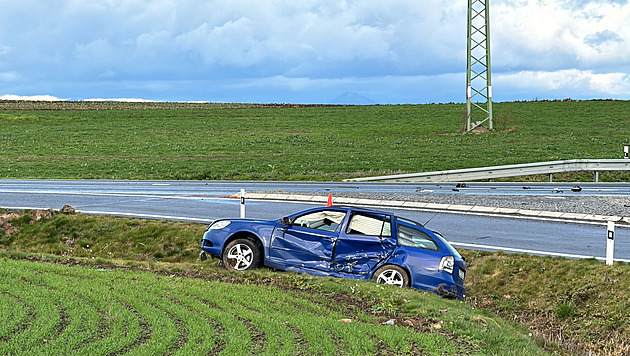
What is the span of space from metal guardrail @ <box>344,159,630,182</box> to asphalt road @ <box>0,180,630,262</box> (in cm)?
210

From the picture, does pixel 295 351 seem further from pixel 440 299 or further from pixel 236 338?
pixel 440 299

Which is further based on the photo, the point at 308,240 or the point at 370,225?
the point at 308,240

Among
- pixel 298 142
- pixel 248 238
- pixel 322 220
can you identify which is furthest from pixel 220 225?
pixel 298 142

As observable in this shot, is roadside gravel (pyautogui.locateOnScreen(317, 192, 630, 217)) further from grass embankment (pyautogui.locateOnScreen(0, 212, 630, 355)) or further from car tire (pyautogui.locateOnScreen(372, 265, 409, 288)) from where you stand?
car tire (pyautogui.locateOnScreen(372, 265, 409, 288))

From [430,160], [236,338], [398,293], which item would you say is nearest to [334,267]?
[398,293]

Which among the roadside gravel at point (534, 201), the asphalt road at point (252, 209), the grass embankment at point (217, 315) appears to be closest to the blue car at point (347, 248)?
the grass embankment at point (217, 315)

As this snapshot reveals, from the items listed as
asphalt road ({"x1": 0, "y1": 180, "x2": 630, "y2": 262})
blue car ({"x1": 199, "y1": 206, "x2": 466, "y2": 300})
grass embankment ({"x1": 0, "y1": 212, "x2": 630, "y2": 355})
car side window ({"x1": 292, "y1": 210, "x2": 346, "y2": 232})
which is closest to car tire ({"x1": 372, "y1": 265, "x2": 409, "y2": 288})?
blue car ({"x1": 199, "y1": 206, "x2": 466, "y2": 300})

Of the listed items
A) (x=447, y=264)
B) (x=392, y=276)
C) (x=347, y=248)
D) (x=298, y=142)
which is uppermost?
(x=298, y=142)

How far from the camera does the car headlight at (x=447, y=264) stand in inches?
396

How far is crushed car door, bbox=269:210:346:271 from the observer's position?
34.9 feet

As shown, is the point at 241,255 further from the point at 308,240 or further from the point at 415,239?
the point at 415,239

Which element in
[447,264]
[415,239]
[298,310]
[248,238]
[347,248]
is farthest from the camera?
[248,238]

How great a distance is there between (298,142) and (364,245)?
3708 cm

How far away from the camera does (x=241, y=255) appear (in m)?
11.0
